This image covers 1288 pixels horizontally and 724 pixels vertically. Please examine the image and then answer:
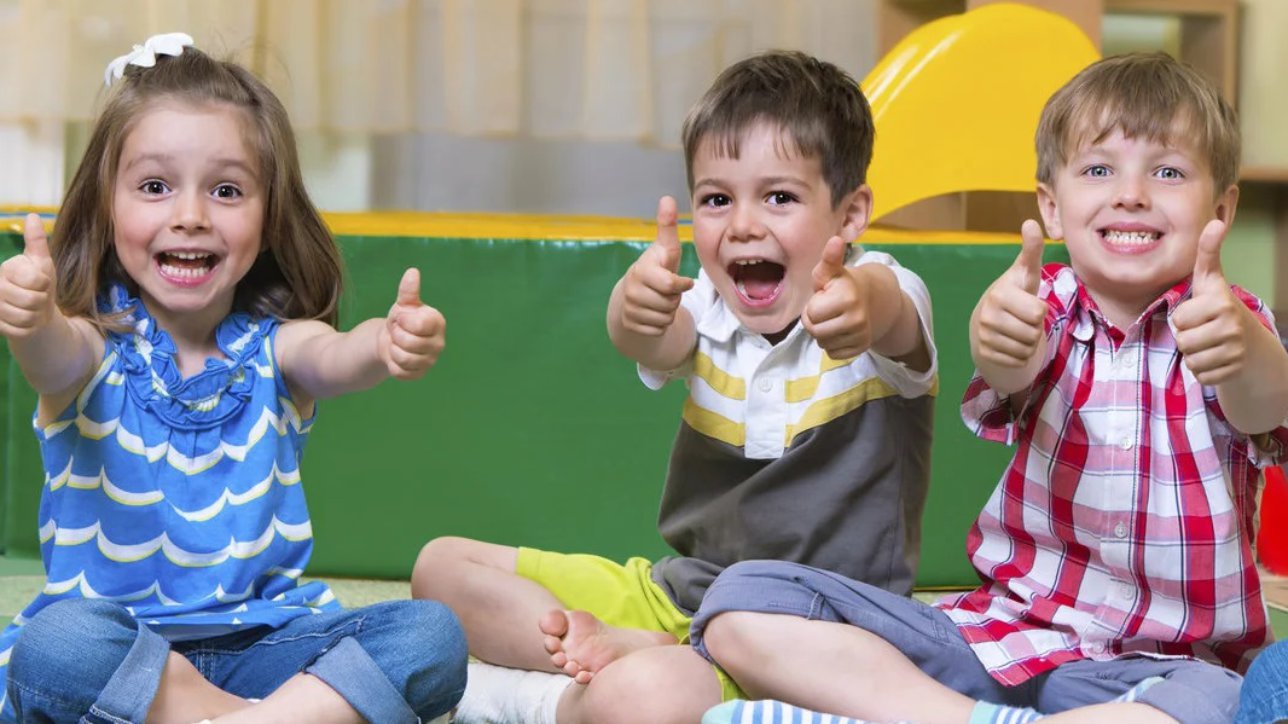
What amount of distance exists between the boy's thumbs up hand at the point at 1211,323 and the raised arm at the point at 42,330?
63 cm

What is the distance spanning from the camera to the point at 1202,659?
0.95m

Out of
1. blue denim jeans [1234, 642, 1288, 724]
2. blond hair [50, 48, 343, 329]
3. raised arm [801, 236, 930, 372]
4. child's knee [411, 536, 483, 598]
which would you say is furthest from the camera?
child's knee [411, 536, 483, 598]

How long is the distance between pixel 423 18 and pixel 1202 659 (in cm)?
150

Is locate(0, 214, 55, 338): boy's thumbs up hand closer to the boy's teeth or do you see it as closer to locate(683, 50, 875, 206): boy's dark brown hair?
locate(683, 50, 875, 206): boy's dark brown hair

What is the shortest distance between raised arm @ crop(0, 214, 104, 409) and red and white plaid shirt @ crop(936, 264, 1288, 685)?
22.2 inches

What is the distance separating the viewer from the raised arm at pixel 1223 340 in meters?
0.84

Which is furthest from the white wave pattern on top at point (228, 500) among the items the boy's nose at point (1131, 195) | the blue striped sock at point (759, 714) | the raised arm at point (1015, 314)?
the boy's nose at point (1131, 195)

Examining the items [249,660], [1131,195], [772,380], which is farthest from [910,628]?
[249,660]

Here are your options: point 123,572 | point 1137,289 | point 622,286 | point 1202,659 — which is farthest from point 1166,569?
point 123,572

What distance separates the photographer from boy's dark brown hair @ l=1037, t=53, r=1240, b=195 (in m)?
0.96

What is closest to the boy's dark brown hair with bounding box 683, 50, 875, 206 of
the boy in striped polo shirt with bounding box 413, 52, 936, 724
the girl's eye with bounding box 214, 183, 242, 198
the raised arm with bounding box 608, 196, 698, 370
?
the boy in striped polo shirt with bounding box 413, 52, 936, 724

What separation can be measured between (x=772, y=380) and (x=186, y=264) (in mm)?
402

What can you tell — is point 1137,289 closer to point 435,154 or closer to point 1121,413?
point 1121,413

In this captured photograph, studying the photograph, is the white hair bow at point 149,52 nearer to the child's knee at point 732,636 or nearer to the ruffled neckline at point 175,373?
the ruffled neckline at point 175,373
